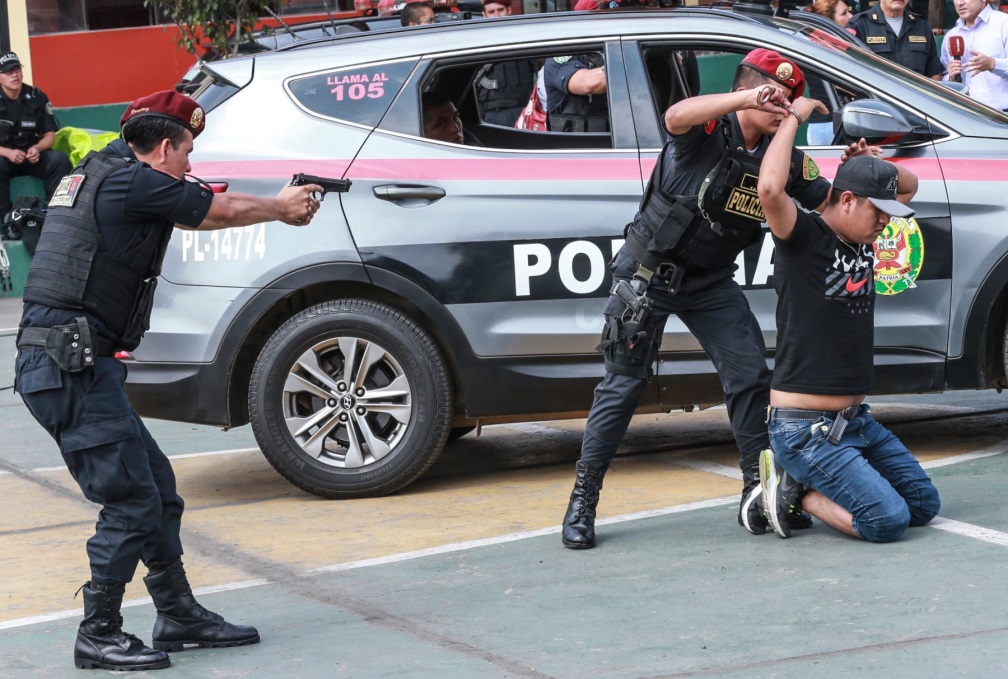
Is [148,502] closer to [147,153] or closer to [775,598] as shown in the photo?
[147,153]

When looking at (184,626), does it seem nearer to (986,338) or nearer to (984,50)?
(986,338)

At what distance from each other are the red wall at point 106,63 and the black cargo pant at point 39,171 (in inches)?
150

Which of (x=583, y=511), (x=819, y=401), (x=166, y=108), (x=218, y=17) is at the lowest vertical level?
(x=583, y=511)

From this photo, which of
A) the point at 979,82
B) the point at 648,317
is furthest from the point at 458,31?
the point at 979,82

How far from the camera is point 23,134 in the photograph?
42.2 ft

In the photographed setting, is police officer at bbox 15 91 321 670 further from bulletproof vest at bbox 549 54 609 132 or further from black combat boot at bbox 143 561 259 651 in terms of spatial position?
bulletproof vest at bbox 549 54 609 132

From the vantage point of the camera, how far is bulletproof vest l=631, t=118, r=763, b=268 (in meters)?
4.99

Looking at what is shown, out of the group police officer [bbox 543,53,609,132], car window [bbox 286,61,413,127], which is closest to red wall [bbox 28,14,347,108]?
police officer [bbox 543,53,609,132]

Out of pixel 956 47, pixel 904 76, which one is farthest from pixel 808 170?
pixel 956 47

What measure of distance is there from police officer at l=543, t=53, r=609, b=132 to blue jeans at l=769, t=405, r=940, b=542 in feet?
5.93

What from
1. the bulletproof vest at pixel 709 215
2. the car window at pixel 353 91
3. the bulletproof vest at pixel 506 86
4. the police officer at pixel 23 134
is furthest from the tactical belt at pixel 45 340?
the police officer at pixel 23 134

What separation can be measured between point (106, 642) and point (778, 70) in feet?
9.21

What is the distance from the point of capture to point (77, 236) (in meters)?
4.17

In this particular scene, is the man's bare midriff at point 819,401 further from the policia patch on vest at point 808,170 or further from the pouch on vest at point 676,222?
the policia patch on vest at point 808,170
